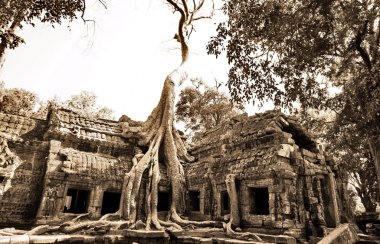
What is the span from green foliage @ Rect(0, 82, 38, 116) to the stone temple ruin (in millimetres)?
8519

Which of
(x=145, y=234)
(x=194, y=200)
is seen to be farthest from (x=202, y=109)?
(x=145, y=234)

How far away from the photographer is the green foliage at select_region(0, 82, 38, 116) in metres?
17.6

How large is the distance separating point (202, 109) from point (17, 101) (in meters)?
13.7

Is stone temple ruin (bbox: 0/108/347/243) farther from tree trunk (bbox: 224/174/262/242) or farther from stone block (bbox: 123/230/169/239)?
stone block (bbox: 123/230/169/239)

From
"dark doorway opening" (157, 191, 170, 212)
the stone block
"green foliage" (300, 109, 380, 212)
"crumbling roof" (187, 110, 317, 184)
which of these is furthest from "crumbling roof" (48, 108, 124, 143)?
"green foliage" (300, 109, 380, 212)

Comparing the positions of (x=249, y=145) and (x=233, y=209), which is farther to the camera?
(x=249, y=145)

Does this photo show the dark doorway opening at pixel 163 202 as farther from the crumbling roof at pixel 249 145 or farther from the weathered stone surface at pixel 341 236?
the weathered stone surface at pixel 341 236

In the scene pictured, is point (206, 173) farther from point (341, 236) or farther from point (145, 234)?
point (341, 236)

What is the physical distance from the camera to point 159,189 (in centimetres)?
1133

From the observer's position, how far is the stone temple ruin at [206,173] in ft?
27.3

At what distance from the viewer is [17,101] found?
18.4 meters

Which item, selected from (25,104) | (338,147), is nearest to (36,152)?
(25,104)

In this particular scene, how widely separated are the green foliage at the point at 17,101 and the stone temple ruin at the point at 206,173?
852 centimetres

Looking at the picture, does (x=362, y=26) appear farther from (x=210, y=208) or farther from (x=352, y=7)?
(x=210, y=208)
